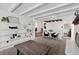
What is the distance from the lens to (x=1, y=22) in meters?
2.83

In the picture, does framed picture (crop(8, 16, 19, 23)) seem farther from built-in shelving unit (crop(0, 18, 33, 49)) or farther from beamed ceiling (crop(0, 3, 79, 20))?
beamed ceiling (crop(0, 3, 79, 20))

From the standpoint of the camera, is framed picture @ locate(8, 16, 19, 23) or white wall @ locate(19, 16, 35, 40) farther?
white wall @ locate(19, 16, 35, 40)

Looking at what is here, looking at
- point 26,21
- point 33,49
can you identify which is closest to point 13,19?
point 26,21

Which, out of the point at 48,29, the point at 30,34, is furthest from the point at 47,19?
the point at 30,34

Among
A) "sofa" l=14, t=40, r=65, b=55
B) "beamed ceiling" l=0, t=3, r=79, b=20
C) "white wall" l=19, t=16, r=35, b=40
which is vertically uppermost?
"beamed ceiling" l=0, t=3, r=79, b=20

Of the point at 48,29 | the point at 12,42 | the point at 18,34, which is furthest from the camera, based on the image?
the point at 48,29

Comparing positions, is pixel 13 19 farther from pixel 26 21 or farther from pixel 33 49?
pixel 33 49

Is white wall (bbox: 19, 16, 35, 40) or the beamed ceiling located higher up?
the beamed ceiling

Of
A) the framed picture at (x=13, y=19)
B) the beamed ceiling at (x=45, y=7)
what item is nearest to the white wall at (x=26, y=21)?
the framed picture at (x=13, y=19)

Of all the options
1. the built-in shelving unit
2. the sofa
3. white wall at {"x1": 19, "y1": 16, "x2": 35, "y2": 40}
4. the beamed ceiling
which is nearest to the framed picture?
the built-in shelving unit

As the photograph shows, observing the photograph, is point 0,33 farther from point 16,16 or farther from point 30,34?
point 30,34

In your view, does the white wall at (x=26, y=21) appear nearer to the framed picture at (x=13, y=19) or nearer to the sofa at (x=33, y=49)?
Answer: the framed picture at (x=13, y=19)
